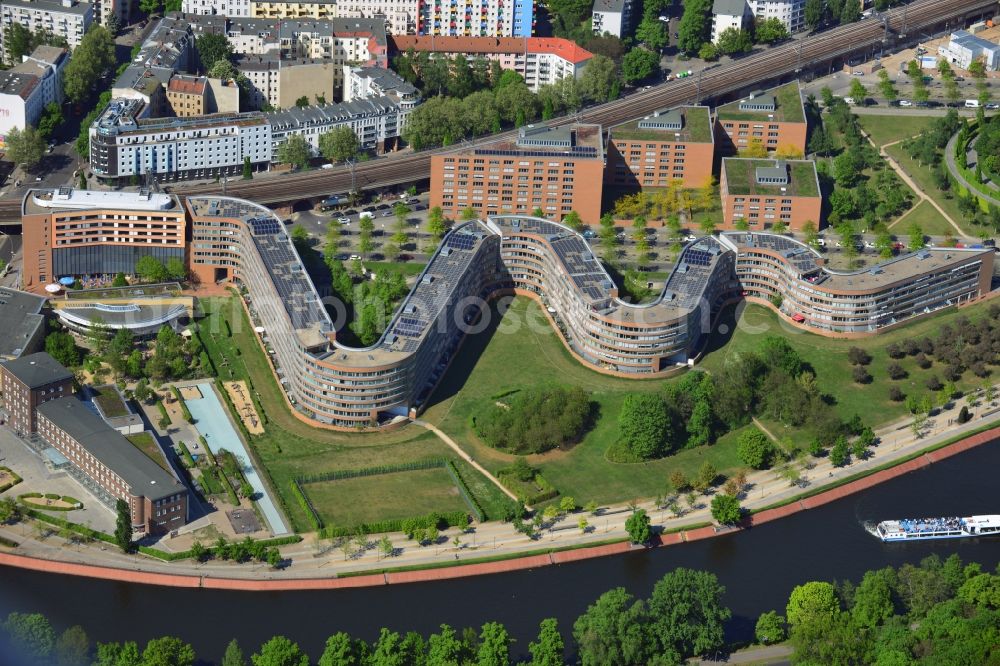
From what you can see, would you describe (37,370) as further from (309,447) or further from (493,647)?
(493,647)

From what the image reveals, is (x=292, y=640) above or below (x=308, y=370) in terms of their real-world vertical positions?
below

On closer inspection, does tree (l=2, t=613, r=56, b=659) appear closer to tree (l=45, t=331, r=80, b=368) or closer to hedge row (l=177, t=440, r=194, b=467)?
hedge row (l=177, t=440, r=194, b=467)

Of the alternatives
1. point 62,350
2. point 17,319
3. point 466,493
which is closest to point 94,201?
point 17,319

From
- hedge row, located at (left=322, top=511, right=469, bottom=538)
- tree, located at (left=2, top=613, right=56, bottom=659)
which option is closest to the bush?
hedge row, located at (left=322, top=511, right=469, bottom=538)

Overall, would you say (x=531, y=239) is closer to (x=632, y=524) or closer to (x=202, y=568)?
(x=632, y=524)

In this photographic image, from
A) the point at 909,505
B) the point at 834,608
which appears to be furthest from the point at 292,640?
the point at 909,505

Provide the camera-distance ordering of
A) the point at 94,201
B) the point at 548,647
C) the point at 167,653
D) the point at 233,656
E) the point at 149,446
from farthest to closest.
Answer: the point at 94,201, the point at 149,446, the point at 548,647, the point at 233,656, the point at 167,653
